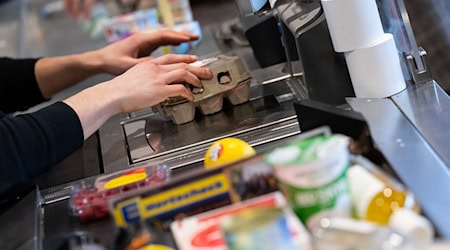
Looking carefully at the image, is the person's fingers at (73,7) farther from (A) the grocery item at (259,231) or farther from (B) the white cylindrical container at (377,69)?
(A) the grocery item at (259,231)

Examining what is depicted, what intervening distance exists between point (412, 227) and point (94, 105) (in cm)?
73

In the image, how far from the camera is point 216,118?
1.49 meters

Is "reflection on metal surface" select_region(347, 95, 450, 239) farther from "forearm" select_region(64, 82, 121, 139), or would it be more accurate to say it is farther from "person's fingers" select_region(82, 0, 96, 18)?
"person's fingers" select_region(82, 0, 96, 18)

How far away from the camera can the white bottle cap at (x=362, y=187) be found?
0.91 meters

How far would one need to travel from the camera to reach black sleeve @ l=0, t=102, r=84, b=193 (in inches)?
49.6

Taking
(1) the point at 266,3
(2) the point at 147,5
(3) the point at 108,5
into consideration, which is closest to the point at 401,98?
(1) the point at 266,3

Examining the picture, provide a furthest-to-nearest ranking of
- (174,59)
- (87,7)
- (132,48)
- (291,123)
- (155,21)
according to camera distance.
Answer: (87,7), (155,21), (132,48), (174,59), (291,123)

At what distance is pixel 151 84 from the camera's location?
1437 millimetres

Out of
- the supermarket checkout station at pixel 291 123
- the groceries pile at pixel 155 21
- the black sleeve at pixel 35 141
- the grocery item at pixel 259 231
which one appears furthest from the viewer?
the groceries pile at pixel 155 21

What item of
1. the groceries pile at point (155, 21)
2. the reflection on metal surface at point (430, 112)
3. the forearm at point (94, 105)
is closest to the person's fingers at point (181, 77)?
the forearm at point (94, 105)

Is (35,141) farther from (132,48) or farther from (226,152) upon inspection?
(132,48)

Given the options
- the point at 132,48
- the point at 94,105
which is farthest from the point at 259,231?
the point at 132,48

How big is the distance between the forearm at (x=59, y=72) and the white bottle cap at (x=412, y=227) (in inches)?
44.6

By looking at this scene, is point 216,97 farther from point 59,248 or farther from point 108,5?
point 108,5
